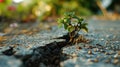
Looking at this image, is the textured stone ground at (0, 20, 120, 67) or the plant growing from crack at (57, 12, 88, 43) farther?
the plant growing from crack at (57, 12, 88, 43)

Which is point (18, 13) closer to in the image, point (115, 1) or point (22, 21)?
point (22, 21)

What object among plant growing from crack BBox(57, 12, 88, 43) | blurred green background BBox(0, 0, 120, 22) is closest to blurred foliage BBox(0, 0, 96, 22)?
blurred green background BBox(0, 0, 120, 22)

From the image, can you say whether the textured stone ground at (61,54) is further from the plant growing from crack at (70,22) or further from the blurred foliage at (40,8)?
the blurred foliage at (40,8)

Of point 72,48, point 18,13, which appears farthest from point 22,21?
point 72,48

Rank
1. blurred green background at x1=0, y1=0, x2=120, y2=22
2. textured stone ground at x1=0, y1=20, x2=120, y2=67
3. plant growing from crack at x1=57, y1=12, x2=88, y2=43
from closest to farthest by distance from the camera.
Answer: textured stone ground at x1=0, y1=20, x2=120, y2=67 → plant growing from crack at x1=57, y1=12, x2=88, y2=43 → blurred green background at x1=0, y1=0, x2=120, y2=22

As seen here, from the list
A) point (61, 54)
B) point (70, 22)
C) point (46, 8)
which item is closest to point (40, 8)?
point (46, 8)

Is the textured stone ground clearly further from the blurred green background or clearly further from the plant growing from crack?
the blurred green background

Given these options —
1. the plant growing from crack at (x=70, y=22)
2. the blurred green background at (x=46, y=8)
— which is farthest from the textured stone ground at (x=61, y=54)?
the blurred green background at (x=46, y=8)

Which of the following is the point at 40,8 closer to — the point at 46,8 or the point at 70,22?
the point at 46,8
